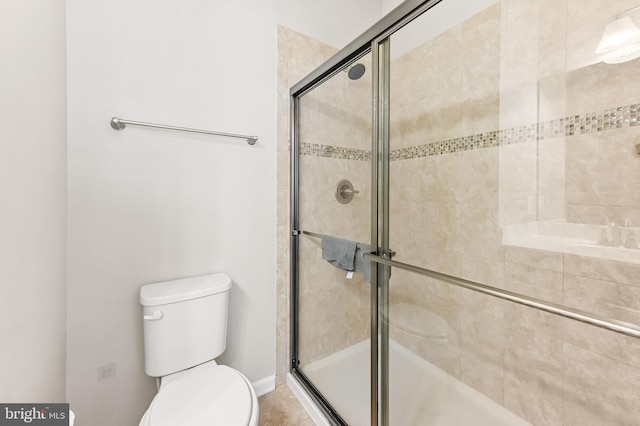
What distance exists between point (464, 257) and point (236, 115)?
139 centimetres

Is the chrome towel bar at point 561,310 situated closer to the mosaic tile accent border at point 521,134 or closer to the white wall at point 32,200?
the mosaic tile accent border at point 521,134

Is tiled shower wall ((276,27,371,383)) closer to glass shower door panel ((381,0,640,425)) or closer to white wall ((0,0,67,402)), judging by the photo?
glass shower door panel ((381,0,640,425))

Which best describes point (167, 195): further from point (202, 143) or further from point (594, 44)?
point (594, 44)

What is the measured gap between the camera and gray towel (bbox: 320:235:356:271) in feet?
3.99

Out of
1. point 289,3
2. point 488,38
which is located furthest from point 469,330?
point 289,3

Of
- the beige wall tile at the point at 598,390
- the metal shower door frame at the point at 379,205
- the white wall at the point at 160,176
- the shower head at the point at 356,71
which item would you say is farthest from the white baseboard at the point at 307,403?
the shower head at the point at 356,71

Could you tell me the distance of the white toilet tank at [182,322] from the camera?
1.11m

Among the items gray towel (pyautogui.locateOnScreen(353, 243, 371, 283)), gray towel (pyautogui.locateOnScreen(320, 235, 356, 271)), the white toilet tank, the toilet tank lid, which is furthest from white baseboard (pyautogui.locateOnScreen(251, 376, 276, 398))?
gray towel (pyautogui.locateOnScreen(353, 243, 371, 283))

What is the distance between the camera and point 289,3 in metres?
1.59

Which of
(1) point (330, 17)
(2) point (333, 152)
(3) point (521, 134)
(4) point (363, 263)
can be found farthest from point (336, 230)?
(1) point (330, 17)

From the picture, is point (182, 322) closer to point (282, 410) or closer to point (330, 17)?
point (282, 410)

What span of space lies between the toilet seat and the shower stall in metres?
0.55

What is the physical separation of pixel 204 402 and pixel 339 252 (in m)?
0.78

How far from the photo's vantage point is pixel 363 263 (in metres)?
1.16
